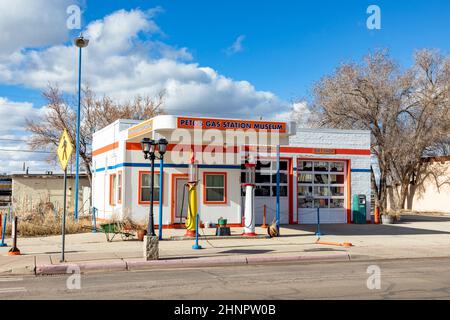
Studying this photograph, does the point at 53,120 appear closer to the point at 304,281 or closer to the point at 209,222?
the point at 209,222

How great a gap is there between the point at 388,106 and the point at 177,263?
2776 centimetres

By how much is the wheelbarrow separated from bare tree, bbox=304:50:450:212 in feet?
71.3

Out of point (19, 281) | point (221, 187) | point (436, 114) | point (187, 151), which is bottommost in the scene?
point (19, 281)

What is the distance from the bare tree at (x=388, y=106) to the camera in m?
37.2

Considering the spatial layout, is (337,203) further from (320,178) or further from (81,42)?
(81,42)

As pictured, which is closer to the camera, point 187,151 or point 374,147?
point 187,151

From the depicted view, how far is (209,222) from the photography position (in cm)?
2341

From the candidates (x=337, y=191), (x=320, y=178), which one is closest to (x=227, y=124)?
(x=320, y=178)

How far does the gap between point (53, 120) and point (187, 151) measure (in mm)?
22472

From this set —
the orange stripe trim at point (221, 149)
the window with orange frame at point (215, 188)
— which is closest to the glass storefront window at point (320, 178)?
the orange stripe trim at point (221, 149)

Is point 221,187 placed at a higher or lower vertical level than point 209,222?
higher

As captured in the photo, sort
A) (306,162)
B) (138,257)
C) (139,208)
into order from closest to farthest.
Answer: (138,257)
(139,208)
(306,162)

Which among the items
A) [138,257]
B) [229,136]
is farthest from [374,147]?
[138,257]
